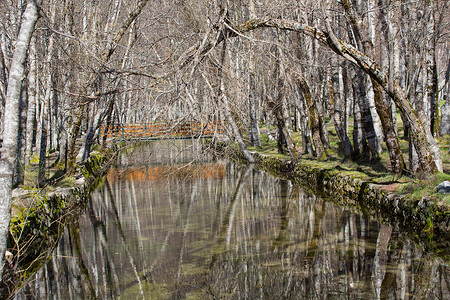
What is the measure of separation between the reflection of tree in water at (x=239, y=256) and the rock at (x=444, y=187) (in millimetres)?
1081

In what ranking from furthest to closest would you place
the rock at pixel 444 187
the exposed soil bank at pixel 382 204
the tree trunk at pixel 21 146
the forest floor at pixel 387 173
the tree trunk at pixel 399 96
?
the tree trunk at pixel 21 146, the tree trunk at pixel 399 96, the forest floor at pixel 387 173, the rock at pixel 444 187, the exposed soil bank at pixel 382 204

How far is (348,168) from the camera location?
14219 millimetres

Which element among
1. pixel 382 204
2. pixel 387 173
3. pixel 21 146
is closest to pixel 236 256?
pixel 382 204

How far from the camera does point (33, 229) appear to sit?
877 cm

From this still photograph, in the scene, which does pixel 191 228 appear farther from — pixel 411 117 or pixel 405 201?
pixel 411 117

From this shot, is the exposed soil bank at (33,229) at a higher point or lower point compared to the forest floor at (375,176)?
lower

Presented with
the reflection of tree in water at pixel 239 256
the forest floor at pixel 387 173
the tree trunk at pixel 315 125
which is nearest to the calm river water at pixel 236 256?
the reflection of tree in water at pixel 239 256

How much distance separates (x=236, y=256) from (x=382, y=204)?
13.6 ft

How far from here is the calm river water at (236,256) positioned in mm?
6293

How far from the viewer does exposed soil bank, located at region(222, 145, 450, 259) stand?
776 centimetres

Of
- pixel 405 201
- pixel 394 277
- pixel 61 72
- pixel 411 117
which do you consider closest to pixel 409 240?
pixel 405 201

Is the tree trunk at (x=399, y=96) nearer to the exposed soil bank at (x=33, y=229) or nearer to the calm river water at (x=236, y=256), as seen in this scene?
the calm river water at (x=236, y=256)

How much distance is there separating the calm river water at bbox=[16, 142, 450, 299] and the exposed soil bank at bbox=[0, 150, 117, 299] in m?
0.24

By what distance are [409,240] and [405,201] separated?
117 cm
